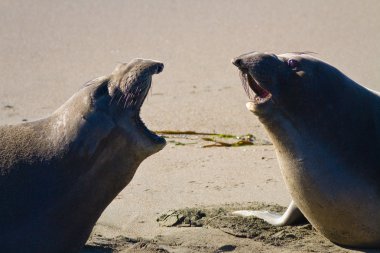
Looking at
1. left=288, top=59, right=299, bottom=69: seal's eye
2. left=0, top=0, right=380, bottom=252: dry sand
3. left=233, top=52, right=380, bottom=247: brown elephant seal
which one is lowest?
left=0, top=0, right=380, bottom=252: dry sand

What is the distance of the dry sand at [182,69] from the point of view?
702 centimetres

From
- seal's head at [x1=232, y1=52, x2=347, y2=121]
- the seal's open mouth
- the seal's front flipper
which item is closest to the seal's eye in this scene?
seal's head at [x1=232, y1=52, x2=347, y2=121]

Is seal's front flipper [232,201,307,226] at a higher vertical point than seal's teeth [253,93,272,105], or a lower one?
lower

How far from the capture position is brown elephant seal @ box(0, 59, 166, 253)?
5355 millimetres

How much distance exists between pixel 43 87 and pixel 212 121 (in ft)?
7.06

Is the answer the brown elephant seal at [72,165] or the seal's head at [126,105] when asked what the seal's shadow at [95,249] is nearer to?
the brown elephant seal at [72,165]

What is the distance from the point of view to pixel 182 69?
442 inches

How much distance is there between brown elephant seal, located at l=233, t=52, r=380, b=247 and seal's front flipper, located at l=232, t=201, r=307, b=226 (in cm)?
30

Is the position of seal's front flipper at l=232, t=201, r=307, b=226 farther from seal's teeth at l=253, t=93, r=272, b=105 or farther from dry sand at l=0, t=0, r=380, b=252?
seal's teeth at l=253, t=93, r=272, b=105

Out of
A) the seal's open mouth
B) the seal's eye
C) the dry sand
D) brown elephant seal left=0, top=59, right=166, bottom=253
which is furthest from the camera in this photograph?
the dry sand

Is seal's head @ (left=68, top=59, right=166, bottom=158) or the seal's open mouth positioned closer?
seal's head @ (left=68, top=59, right=166, bottom=158)

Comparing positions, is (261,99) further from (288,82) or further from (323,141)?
(323,141)

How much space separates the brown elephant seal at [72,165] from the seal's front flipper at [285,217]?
1465 millimetres

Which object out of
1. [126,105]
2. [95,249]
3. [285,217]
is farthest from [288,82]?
[95,249]
